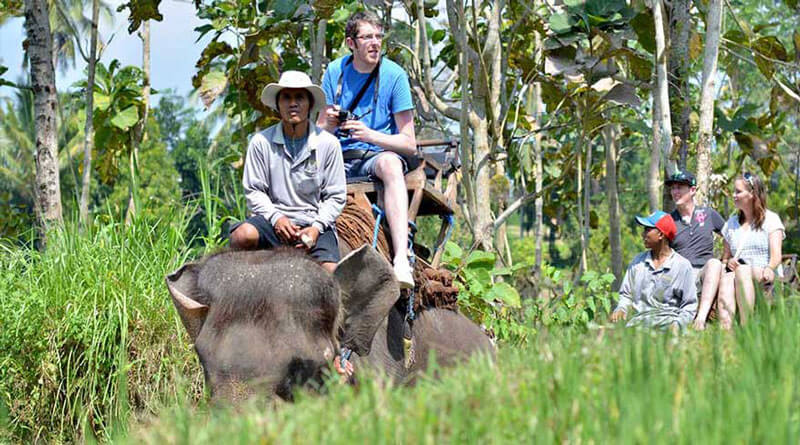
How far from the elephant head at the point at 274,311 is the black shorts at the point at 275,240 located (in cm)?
29

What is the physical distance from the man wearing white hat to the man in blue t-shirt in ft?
1.68

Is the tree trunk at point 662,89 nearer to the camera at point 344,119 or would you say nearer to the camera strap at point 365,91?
the camera strap at point 365,91

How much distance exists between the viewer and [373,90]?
6496mm

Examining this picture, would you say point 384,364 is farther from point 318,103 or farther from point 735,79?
point 735,79

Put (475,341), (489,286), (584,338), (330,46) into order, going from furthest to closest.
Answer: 1. (330,46)
2. (489,286)
3. (475,341)
4. (584,338)

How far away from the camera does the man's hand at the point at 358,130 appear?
244 inches

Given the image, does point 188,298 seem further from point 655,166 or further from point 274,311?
point 655,166

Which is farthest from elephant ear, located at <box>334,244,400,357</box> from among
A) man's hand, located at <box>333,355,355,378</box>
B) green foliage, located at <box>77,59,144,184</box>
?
green foliage, located at <box>77,59,144,184</box>

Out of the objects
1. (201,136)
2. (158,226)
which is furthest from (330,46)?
(201,136)

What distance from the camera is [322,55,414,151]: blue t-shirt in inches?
255

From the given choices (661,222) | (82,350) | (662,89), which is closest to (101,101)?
(82,350)

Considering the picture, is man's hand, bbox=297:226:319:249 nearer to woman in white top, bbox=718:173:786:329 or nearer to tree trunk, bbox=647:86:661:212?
woman in white top, bbox=718:173:786:329

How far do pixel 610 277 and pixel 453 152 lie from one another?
293 cm

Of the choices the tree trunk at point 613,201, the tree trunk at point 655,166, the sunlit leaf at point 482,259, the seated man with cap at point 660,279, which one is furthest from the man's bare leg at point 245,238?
the tree trunk at point 613,201
